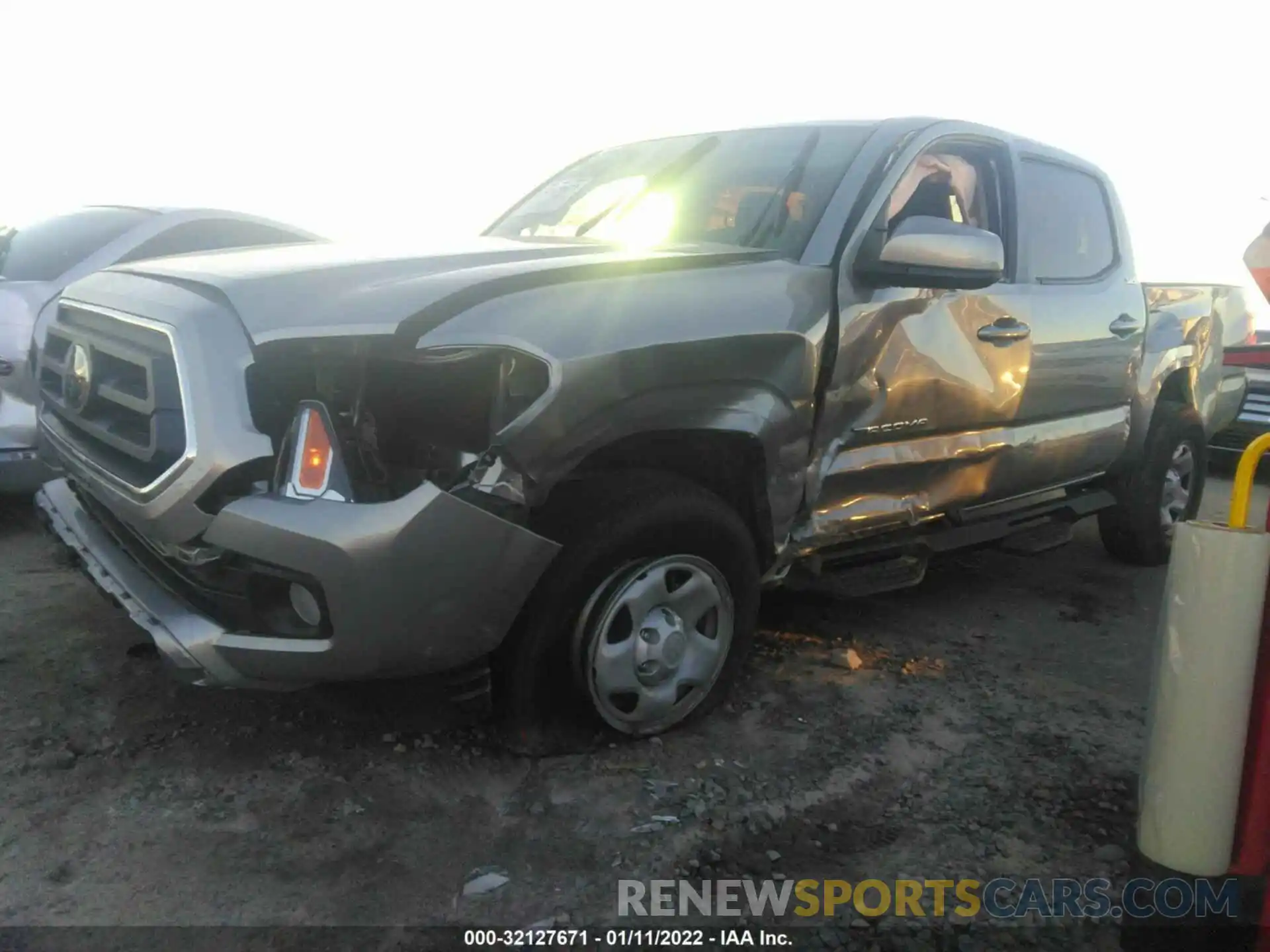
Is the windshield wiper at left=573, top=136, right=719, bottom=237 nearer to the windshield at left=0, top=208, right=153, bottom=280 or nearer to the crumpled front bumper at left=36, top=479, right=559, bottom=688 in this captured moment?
the crumpled front bumper at left=36, top=479, right=559, bottom=688

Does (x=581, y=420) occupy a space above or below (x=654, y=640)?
above

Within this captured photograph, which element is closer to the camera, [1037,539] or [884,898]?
[884,898]

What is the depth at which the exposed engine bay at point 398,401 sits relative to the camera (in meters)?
2.19

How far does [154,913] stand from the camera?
2.00 m

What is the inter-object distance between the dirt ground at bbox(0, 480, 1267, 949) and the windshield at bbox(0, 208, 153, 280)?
1.95m

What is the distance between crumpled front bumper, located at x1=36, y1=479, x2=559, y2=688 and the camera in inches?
82.8

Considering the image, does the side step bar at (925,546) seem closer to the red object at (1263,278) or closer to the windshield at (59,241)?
the red object at (1263,278)

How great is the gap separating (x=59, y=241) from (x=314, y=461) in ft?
12.1

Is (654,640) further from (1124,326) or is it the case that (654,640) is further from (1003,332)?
(1124,326)

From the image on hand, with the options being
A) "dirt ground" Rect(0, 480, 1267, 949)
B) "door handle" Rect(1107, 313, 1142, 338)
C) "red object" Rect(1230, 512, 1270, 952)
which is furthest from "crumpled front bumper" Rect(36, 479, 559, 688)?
"door handle" Rect(1107, 313, 1142, 338)

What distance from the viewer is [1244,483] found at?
1697mm

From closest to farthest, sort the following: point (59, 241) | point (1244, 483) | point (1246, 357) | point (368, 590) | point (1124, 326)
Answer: point (1244, 483) < point (368, 590) < point (1124, 326) < point (59, 241) < point (1246, 357)

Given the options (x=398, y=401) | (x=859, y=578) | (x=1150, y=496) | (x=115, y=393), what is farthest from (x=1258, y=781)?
(x=1150, y=496)

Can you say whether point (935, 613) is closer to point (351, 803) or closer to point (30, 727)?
point (351, 803)
